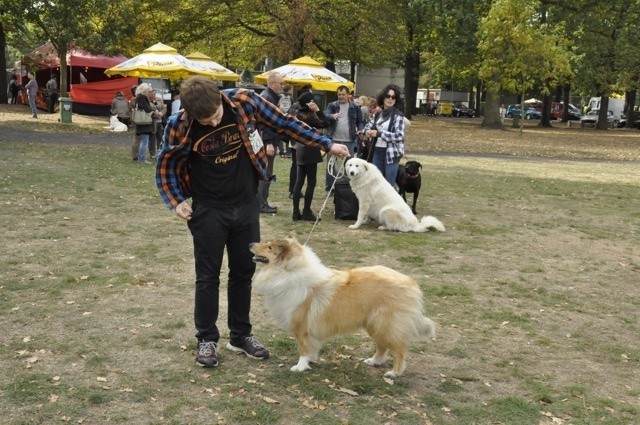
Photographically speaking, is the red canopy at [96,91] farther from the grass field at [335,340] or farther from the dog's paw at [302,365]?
the dog's paw at [302,365]

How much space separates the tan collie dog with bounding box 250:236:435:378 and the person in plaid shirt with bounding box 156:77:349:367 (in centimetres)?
24

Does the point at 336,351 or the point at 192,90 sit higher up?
the point at 192,90

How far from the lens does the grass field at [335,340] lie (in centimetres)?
378

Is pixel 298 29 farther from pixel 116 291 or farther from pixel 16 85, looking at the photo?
pixel 116 291

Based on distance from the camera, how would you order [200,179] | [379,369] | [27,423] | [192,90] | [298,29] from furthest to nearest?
[298,29], [379,369], [200,179], [192,90], [27,423]

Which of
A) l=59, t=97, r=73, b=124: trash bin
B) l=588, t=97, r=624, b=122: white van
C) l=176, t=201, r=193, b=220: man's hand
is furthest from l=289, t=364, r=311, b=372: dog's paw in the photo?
l=588, t=97, r=624, b=122: white van

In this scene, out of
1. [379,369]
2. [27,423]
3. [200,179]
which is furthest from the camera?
[379,369]

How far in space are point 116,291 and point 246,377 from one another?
2194 mm

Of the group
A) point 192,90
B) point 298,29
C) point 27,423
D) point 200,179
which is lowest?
point 27,423

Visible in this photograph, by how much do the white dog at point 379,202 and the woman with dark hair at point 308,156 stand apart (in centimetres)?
51

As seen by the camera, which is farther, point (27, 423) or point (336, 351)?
point (336, 351)

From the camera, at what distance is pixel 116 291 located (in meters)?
5.76

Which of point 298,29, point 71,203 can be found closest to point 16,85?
point 298,29

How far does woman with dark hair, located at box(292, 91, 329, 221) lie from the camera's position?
8.67 meters
